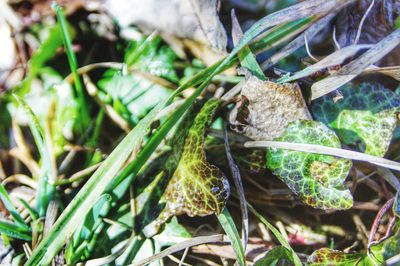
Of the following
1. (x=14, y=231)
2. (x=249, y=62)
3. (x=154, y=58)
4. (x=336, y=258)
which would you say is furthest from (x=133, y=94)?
(x=336, y=258)

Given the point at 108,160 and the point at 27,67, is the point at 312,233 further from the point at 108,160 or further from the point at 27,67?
the point at 27,67

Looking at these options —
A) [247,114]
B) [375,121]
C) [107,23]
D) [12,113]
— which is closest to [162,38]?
[107,23]

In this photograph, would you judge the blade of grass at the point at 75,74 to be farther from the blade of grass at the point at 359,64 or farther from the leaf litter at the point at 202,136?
the blade of grass at the point at 359,64

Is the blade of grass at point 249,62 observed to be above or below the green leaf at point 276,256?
above

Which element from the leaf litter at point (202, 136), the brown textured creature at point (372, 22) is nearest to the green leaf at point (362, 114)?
the leaf litter at point (202, 136)

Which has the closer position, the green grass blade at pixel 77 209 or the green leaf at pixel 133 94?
the green grass blade at pixel 77 209

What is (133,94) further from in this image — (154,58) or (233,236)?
(233,236)
